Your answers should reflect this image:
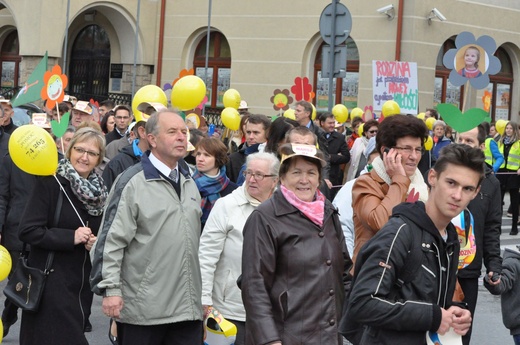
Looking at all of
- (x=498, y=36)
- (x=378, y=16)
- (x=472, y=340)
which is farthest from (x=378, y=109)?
(x=472, y=340)

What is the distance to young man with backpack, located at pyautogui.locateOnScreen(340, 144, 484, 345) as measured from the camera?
164 inches

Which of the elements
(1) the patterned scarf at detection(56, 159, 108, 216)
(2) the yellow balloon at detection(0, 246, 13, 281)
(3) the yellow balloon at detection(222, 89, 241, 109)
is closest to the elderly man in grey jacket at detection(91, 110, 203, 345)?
(2) the yellow balloon at detection(0, 246, 13, 281)

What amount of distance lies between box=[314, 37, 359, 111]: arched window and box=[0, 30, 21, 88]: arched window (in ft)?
32.8

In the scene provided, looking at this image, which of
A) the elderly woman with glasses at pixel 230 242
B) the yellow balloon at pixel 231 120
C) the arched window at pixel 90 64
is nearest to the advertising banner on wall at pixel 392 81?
the yellow balloon at pixel 231 120

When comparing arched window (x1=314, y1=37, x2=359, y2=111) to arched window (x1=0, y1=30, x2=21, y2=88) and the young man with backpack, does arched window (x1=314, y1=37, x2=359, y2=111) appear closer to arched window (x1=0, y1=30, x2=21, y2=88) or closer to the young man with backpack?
arched window (x1=0, y1=30, x2=21, y2=88)

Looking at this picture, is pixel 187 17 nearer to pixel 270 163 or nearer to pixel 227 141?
pixel 227 141

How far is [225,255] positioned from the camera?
6.41 m

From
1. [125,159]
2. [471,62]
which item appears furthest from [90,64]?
[125,159]

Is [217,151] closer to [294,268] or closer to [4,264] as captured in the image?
[4,264]

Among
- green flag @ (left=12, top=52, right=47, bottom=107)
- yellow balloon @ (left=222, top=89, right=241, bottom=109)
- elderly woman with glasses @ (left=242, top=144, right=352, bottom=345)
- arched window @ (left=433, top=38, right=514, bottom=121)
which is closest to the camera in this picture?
elderly woman with glasses @ (left=242, top=144, right=352, bottom=345)

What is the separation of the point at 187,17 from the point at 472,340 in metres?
20.5

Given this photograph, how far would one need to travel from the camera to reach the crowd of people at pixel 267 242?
4262mm

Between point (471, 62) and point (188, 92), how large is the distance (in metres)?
3.04

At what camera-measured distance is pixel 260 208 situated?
5.02 meters
